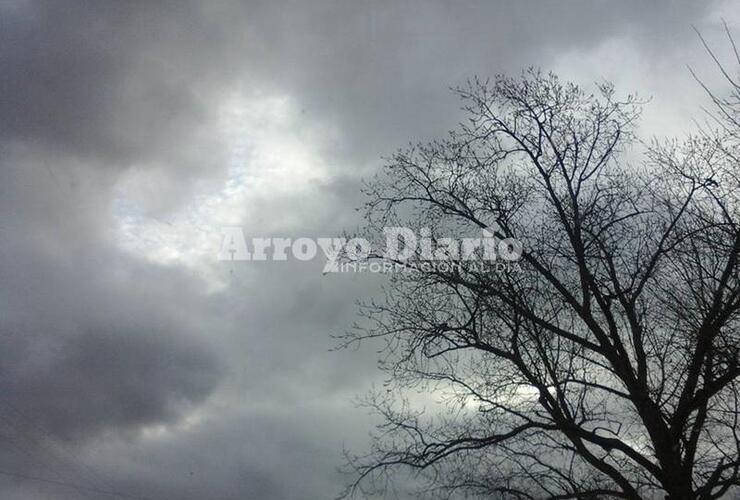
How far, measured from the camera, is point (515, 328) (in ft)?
34.8

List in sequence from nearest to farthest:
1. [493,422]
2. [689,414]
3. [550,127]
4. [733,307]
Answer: [733,307]
[689,414]
[493,422]
[550,127]

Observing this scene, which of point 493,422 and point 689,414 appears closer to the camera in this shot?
point 689,414

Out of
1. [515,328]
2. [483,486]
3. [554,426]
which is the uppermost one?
[515,328]

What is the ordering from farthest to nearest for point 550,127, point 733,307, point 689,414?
point 550,127 < point 689,414 < point 733,307

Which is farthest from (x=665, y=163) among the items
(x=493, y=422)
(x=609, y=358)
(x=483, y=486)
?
(x=483, y=486)

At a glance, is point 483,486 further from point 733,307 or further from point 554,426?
point 733,307

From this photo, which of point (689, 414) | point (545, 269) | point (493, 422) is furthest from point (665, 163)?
point (493, 422)

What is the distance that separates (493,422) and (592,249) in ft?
10.7

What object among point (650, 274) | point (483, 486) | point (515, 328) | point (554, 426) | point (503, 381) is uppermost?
point (650, 274)

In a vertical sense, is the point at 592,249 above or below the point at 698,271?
above

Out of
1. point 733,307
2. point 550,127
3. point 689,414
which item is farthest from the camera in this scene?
point 550,127

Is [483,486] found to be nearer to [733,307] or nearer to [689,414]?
[689,414]

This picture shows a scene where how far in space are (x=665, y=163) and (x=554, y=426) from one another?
14.5 ft

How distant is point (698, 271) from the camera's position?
31.0ft
